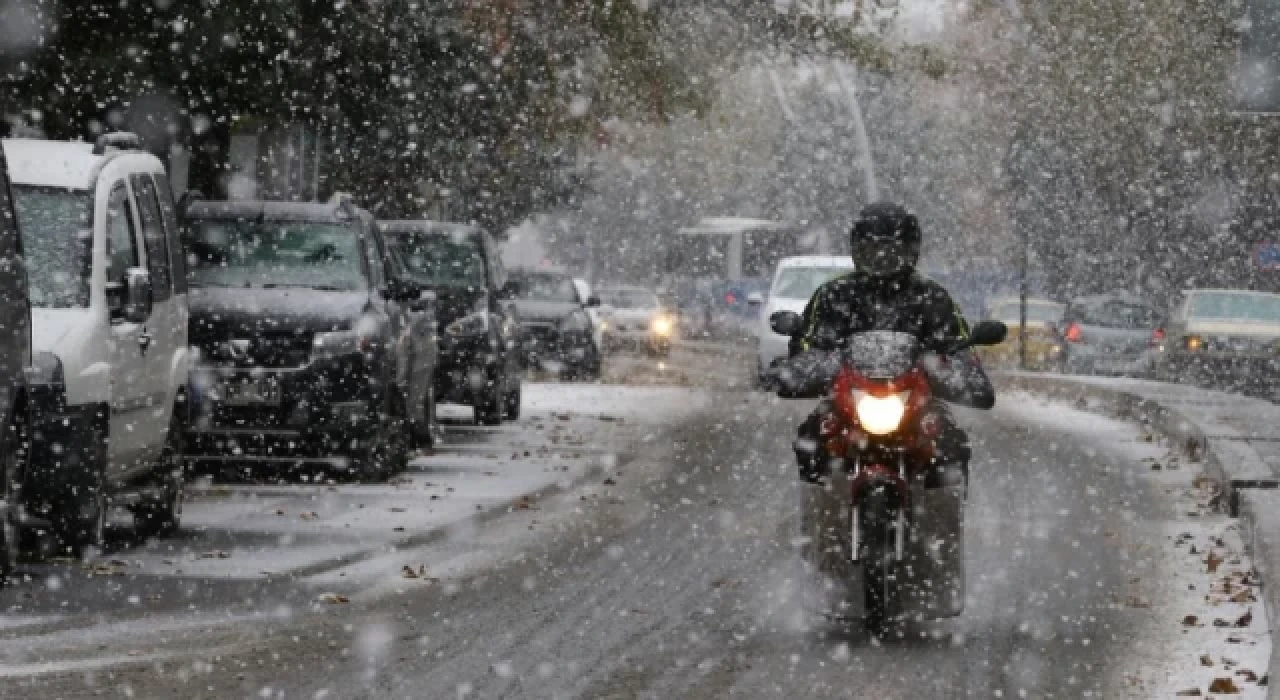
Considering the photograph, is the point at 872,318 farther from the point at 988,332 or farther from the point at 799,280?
the point at 799,280

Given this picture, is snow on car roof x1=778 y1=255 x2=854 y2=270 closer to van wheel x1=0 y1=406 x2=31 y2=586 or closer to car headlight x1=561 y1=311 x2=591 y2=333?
car headlight x1=561 y1=311 x2=591 y2=333

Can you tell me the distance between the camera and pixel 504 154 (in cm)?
3641

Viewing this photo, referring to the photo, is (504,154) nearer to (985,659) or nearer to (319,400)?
(319,400)

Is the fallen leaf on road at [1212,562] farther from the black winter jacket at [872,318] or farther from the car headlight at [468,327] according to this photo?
the car headlight at [468,327]

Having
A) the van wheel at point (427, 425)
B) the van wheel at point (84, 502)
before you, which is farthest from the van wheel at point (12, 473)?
the van wheel at point (427, 425)

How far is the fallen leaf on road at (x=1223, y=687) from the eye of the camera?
28.9 feet

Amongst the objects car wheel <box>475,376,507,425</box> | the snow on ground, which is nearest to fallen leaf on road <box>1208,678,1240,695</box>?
the snow on ground

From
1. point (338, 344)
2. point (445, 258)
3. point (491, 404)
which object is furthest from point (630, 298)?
point (338, 344)

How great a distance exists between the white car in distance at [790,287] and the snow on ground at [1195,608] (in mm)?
14627

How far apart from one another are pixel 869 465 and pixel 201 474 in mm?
9616

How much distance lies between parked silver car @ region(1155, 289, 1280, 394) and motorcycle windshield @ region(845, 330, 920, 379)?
2862cm

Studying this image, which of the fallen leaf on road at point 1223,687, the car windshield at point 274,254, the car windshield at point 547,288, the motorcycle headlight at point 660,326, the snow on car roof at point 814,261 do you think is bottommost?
the motorcycle headlight at point 660,326

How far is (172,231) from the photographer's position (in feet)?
46.5

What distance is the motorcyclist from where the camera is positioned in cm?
984
